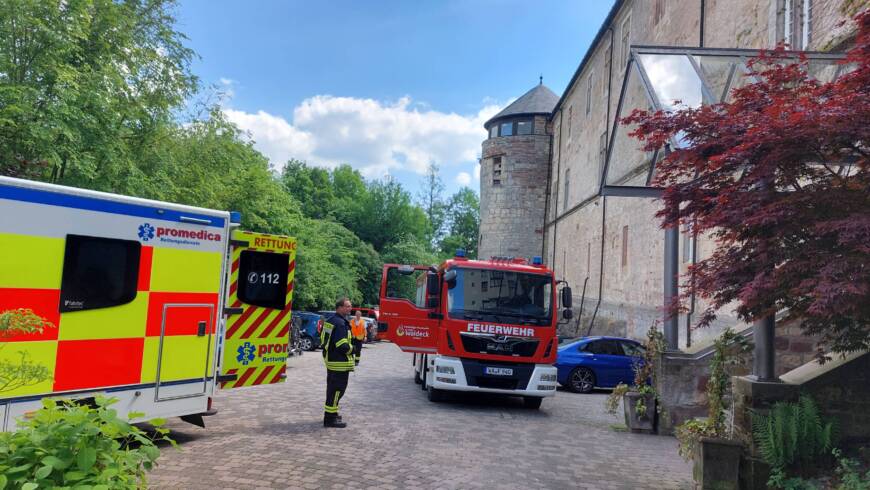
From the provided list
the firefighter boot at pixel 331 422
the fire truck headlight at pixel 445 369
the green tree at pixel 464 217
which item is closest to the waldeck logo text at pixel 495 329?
the fire truck headlight at pixel 445 369

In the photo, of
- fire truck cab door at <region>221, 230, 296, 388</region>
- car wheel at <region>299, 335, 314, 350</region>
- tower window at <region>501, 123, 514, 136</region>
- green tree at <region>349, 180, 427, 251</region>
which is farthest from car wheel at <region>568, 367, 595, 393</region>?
green tree at <region>349, 180, 427, 251</region>

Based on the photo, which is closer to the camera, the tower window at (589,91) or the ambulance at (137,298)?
the ambulance at (137,298)

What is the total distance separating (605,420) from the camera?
1053cm

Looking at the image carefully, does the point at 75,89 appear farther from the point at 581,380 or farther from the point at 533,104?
the point at 533,104

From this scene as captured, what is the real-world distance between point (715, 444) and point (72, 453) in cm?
493

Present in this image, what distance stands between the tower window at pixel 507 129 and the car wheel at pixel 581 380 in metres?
28.3

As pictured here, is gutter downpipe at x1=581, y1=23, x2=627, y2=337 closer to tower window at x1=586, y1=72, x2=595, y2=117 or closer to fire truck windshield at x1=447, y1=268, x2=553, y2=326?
tower window at x1=586, y1=72, x2=595, y2=117

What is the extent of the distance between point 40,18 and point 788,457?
12.0 metres

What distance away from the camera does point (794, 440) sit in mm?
5215

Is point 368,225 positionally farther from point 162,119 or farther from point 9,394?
point 9,394

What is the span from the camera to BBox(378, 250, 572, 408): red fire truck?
1073 cm

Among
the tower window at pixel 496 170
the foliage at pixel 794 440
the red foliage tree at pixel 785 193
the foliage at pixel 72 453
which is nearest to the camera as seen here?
the foliage at pixel 72 453

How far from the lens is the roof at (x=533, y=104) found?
4144 centimetres

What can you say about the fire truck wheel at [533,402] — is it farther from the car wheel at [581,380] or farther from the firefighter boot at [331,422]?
the firefighter boot at [331,422]
